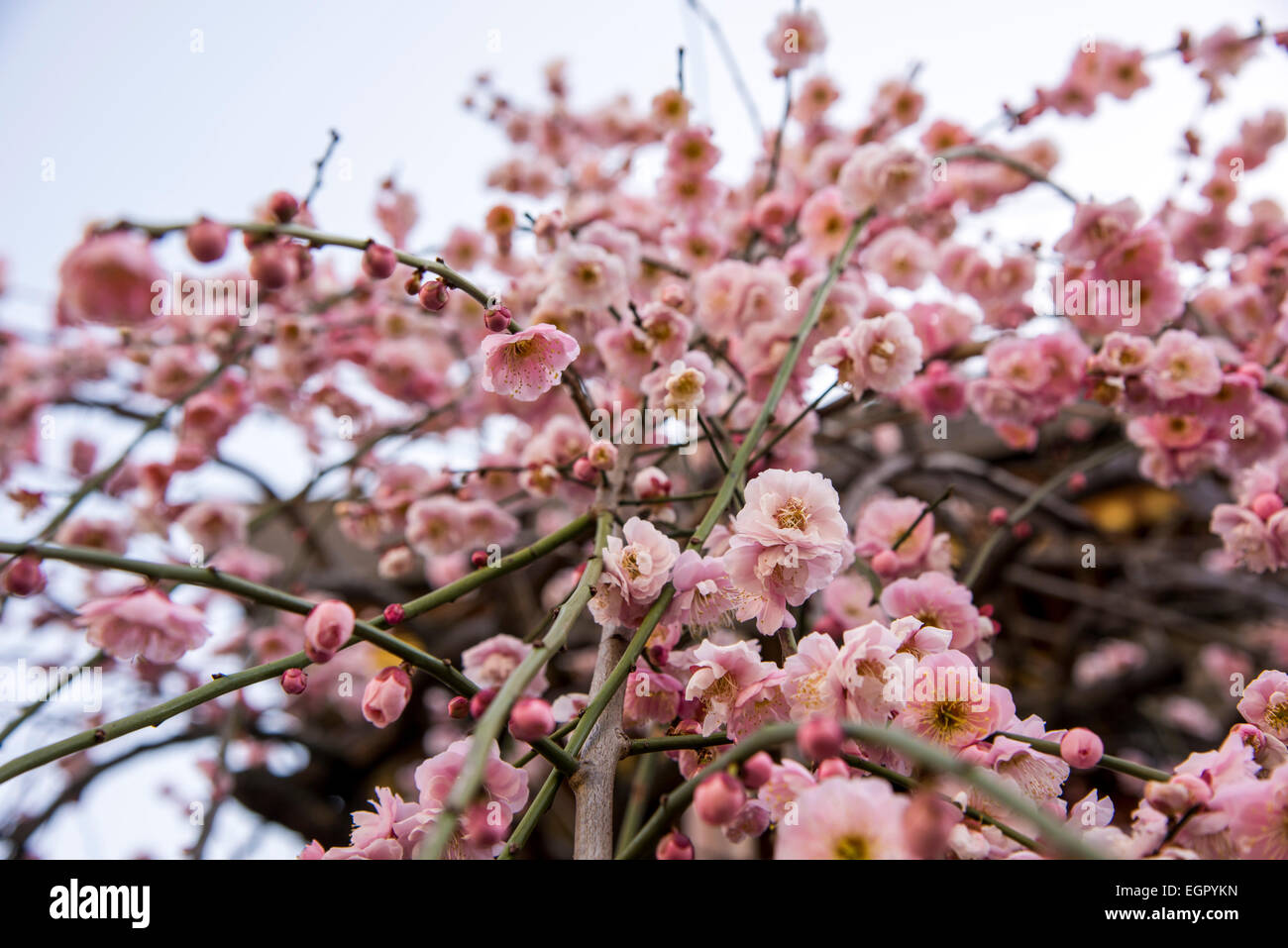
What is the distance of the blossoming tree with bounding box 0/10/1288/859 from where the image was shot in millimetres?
699

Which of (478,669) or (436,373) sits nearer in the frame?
(478,669)

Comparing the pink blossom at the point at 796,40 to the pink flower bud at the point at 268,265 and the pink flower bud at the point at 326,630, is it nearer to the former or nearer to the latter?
the pink flower bud at the point at 268,265

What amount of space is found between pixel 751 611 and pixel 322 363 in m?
1.87

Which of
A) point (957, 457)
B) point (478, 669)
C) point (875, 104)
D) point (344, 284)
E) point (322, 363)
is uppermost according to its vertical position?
point (875, 104)

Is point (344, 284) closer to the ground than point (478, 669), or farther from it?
farther from it

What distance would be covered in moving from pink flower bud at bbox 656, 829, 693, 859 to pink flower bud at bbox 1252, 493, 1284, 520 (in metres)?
1.04

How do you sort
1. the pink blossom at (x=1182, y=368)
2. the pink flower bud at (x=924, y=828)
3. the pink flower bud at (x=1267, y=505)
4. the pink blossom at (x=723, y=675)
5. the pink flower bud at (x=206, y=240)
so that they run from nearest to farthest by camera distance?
the pink flower bud at (x=924, y=828) → the pink flower bud at (x=206, y=240) → the pink blossom at (x=723, y=675) → the pink flower bud at (x=1267, y=505) → the pink blossom at (x=1182, y=368)

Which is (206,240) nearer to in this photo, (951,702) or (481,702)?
(481,702)

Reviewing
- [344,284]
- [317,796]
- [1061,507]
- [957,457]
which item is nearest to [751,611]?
[957,457]

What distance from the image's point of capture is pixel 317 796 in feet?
8.66

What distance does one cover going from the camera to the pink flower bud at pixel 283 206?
0.79 metres
